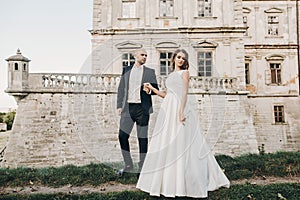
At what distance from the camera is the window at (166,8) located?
15.9m

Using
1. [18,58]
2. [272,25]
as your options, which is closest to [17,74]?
[18,58]

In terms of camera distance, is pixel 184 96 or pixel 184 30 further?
pixel 184 30

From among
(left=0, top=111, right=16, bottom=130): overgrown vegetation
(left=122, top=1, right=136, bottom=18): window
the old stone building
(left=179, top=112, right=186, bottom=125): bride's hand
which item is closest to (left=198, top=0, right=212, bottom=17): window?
the old stone building

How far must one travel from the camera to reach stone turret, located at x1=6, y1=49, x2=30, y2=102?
1069 cm

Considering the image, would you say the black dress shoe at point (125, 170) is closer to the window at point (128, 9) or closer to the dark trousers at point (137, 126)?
the dark trousers at point (137, 126)

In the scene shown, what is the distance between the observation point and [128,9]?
1593 centimetres

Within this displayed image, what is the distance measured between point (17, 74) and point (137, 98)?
788 centimetres

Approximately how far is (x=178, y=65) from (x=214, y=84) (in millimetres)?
9160

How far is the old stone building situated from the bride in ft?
Answer: 3.65

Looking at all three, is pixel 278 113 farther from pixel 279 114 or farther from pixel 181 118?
pixel 181 118

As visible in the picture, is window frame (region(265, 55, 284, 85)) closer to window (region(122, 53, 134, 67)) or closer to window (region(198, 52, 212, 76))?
window (region(198, 52, 212, 76))

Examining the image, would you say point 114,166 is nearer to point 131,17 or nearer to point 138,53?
point 138,53

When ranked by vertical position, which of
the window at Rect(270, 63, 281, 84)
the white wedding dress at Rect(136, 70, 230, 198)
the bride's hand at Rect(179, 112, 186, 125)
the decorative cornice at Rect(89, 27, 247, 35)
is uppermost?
the decorative cornice at Rect(89, 27, 247, 35)

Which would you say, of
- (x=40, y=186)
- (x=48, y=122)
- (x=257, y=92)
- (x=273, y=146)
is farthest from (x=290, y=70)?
(x=40, y=186)
